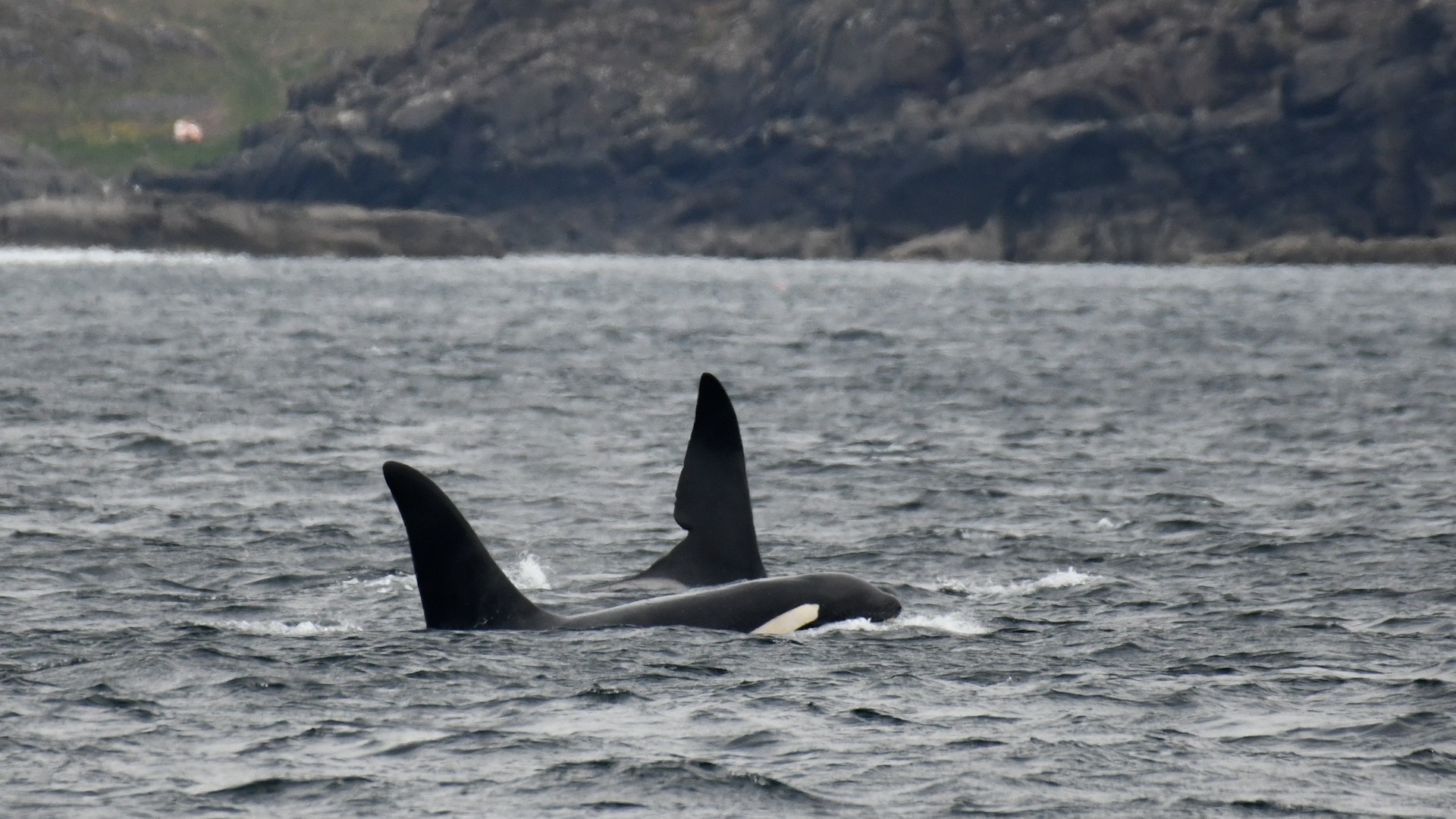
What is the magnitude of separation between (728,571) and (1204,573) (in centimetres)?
454

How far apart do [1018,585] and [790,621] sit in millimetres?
3588

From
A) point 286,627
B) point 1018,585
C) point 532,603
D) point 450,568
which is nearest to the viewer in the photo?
point 450,568

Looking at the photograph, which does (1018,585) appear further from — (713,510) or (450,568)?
(450,568)

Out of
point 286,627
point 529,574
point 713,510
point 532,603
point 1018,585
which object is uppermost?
point 713,510

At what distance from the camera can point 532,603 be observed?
49.7 ft

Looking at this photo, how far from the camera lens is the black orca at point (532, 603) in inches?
567

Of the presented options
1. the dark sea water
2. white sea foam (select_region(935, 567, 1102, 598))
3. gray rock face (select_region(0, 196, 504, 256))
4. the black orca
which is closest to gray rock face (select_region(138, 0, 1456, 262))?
gray rock face (select_region(0, 196, 504, 256))

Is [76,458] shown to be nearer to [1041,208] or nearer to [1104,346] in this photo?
[1104,346]

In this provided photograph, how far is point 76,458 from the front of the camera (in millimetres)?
27500

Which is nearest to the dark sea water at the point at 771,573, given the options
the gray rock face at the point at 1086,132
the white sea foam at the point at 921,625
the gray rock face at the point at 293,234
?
the white sea foam at the point at 921,625

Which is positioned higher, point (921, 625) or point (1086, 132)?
point (1086, 132)

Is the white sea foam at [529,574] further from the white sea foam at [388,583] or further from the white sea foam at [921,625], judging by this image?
the white sea foam at [921,625]

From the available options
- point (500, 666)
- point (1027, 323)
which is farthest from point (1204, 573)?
point (1027, 323)

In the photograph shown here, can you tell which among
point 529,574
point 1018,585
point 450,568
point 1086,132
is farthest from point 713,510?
point 1086,132
